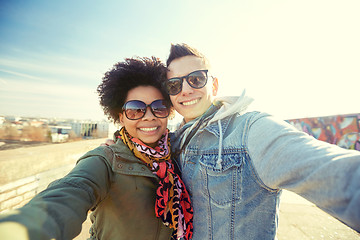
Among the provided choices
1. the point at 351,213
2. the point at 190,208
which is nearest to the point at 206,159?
the point at 190,208

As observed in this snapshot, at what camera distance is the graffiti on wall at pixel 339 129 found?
8.88m

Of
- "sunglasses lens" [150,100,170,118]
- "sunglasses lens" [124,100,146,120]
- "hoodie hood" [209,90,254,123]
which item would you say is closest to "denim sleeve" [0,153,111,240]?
"sunglasses lens" [124,100,146,120]

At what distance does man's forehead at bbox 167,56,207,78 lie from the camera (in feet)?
5.23

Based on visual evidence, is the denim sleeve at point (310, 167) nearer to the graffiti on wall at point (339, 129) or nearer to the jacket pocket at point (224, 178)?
the jacket pocket at point (224, 178)

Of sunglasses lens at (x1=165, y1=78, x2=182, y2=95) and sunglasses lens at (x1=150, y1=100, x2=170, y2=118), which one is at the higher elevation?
sunglasses lens at (x1=165, y1=78, x2=182, y2=95)

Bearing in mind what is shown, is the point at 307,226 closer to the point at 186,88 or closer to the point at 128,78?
the point at 186,88

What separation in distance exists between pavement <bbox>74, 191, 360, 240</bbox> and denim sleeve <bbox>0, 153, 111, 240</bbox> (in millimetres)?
2329

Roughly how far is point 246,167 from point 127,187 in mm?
853

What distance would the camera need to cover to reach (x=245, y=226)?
1.01m

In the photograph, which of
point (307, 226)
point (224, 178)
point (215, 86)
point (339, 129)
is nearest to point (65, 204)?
point (224, 178)

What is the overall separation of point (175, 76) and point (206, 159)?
36.8 inches

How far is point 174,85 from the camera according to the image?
1.65 m

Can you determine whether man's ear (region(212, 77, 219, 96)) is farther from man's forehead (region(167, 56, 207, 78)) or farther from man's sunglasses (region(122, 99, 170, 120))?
man's sunglasses (region(122, 99, 170, 120))

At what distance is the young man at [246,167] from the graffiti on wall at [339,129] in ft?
40.1
